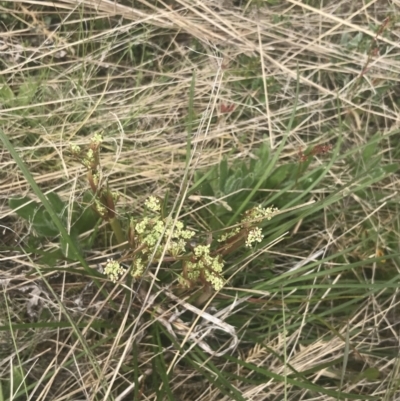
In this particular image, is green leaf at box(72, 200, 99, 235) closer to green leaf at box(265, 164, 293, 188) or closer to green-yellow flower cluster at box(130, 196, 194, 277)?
green-yellow flower cluster at box(130, 196, 194, 277)

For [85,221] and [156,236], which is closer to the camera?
[156,236]

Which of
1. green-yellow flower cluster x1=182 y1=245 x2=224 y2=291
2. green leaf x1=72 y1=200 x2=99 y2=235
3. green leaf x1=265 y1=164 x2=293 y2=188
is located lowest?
green leaf x1=72 y1=200 x2=99 y2=235

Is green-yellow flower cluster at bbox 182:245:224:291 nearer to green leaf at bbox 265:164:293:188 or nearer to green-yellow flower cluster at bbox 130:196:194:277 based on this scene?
green-yellow flower cluster at bbox 130:196:194:277

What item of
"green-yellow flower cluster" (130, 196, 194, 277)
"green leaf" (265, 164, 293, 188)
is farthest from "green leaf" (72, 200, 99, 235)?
"green leaf" (265, 164, 293, 188)

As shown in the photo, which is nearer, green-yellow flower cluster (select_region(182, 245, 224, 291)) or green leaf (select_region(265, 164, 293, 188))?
green-yellow flower cluster (select_region(182, 245, 224, 291))

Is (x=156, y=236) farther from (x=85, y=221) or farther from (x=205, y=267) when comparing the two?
(x=85, y=221)

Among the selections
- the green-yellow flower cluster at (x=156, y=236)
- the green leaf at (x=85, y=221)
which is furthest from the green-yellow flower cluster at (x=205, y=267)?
the green leaf at (x=85, y=221)

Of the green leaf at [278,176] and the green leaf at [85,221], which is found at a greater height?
the green leaf at [278,176]

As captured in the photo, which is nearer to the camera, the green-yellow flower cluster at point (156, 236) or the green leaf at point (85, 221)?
the green-yellow flower cluster at point (156, 236)

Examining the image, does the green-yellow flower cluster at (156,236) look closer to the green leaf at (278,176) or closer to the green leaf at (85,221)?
the green leaf at (85,221)

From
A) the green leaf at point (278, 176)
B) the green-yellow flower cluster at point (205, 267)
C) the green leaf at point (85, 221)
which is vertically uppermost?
the green leaf at point (278, 176)

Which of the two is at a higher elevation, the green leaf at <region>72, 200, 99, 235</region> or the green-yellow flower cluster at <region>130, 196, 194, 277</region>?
the green-yellow flower cluster at <region>130, 196, 194, 277</region>

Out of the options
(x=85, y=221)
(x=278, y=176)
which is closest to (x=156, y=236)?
(x=85, y=221)

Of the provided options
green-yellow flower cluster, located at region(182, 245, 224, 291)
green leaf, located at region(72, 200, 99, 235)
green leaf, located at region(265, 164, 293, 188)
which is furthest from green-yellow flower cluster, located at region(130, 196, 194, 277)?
green leaf, located at region(265, 164, 293, 188)
